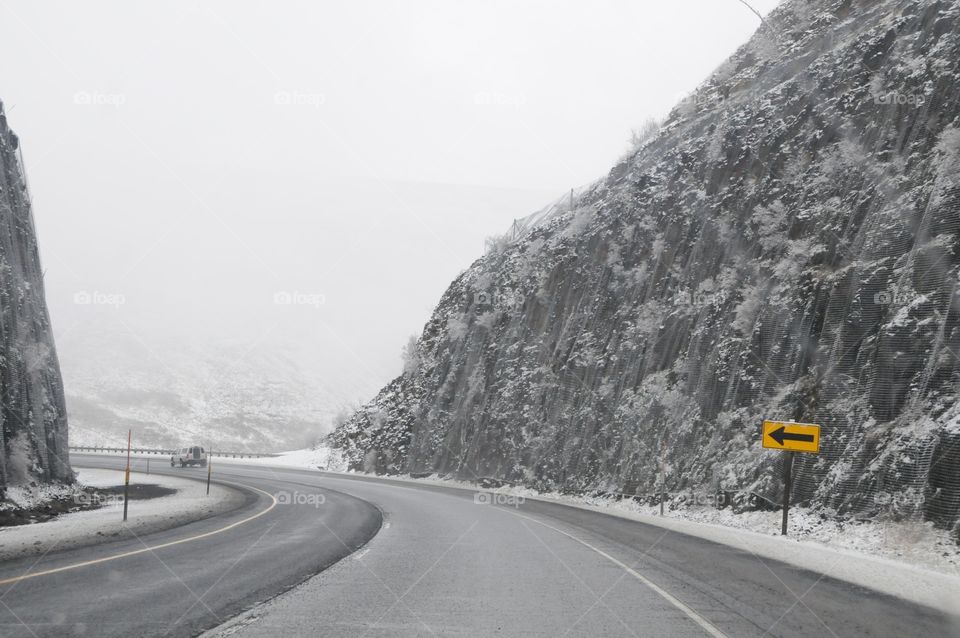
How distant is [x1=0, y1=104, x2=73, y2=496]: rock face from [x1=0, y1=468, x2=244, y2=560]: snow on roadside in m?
2.61

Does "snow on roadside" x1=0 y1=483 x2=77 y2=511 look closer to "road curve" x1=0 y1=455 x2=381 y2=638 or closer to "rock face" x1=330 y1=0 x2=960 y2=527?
"road curve" x1=0 y1=455 x2=381 y2=638

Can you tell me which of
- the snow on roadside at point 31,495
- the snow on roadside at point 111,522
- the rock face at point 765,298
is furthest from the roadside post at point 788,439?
the snow on roadside at point 31,495

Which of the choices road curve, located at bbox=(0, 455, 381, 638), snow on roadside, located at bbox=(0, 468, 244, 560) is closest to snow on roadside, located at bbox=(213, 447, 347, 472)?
snow on roadside, located at bbox=(0, 468, 244, 560)

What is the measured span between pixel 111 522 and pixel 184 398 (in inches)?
5728

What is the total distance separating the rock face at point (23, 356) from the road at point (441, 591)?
30.3 feet

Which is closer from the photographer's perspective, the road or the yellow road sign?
the road

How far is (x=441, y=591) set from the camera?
7875mm

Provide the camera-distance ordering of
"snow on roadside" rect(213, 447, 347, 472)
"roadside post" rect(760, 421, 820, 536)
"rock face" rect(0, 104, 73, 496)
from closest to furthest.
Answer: "roadside post" rect(760, 421, 820, 536), "rock face" rect(0, 104, 73, 496), "snow on roadside" rect(213, 447, 347, 472)

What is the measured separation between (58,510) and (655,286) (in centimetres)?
2313

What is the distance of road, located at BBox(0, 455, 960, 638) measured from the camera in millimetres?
6266

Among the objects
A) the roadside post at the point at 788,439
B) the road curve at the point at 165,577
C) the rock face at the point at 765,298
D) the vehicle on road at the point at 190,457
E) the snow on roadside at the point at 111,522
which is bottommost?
the vehicle on road at the point at 190,457

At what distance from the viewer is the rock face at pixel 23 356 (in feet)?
63.0

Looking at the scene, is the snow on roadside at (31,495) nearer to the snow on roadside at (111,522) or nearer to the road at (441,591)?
the snow on roadside at (111,522)

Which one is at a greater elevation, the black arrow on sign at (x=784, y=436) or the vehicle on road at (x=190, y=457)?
the black arrow on sign at (x=784, y=436)
